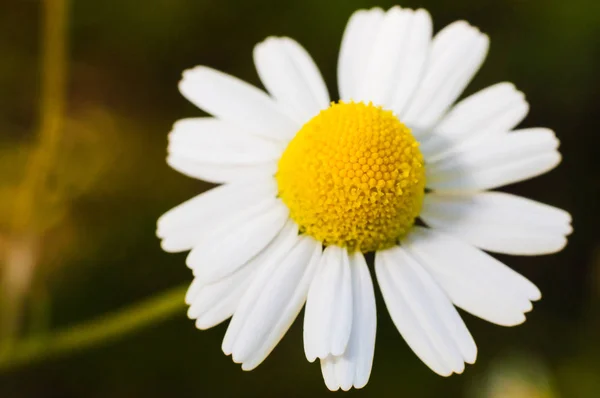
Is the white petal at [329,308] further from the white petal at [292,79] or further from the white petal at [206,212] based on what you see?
the white petal at [292,79]

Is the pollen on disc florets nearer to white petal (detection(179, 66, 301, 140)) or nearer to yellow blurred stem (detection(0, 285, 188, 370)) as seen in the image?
white petal (detection(179, 66, 301, 140))

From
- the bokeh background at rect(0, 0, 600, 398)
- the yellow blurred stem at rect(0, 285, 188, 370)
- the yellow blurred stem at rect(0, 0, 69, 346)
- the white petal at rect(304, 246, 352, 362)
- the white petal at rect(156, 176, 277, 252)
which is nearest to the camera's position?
the white petal at rect(304, 246, 352, 362)

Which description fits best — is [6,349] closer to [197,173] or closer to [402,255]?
[197,173]

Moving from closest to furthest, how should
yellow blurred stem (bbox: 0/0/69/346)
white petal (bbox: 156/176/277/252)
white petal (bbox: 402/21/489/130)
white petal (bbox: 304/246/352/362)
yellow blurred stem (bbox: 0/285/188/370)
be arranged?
white petal (bbox: 304/246/352/362), white petal (bbox: 156/176/277/252), white petal (bbox: 402/21/489/130), yellow blurred stem (bbox: 0/285/188/370), yellow blurred stem (bbox: 0/0/69/346)

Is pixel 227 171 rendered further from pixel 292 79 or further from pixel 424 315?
pixel 424 315

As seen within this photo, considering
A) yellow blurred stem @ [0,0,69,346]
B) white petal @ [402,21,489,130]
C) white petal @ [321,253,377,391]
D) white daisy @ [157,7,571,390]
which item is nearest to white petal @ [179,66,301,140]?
white daisy @ [157,7,571,390]

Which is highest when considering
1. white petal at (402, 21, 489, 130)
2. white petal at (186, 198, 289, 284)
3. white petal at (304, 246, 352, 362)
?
white petal at (402, 21, 489, 130)
